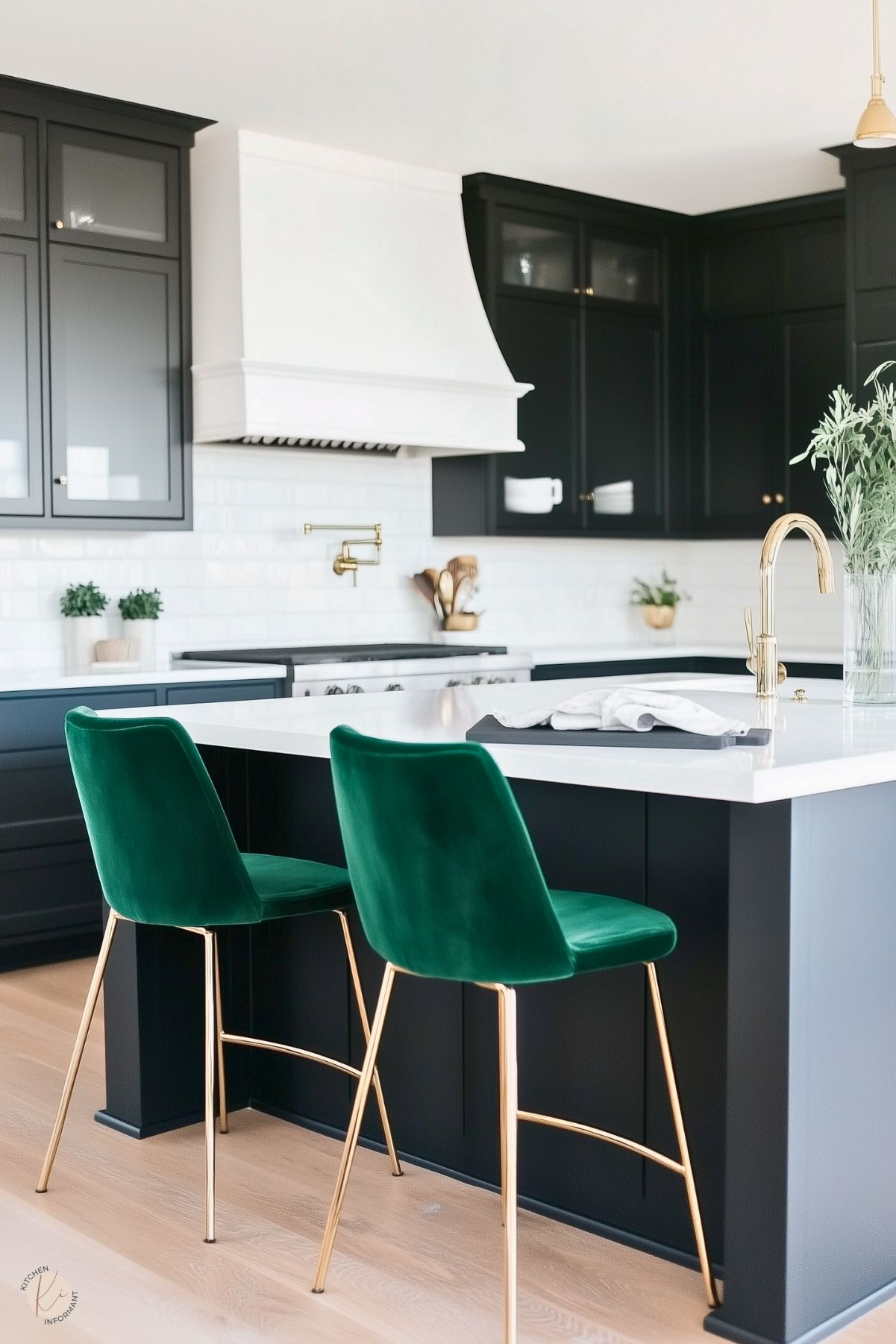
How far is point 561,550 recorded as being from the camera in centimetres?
686

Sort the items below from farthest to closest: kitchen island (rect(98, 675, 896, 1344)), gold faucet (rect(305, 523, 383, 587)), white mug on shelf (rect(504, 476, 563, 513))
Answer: white mug on shelf (rect(504, 476, 563, 513)) → gold faucet (rect(305, 523, 383, 587)) → kitchen island (rect(98, 675, 896, 1344))

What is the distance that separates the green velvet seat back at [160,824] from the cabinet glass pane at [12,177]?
2.64m

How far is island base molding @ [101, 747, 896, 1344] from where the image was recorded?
2279 mm

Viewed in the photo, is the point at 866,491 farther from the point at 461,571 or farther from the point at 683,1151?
the point at 461,571

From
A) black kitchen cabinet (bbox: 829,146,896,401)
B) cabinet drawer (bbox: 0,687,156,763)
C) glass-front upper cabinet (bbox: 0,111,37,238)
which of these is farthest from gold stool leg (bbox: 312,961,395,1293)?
black kitchen cabinet (bbox: 829,146,896,401)

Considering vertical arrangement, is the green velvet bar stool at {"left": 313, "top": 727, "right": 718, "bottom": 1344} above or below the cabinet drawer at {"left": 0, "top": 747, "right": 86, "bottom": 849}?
above

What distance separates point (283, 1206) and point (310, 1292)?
14.1 inches

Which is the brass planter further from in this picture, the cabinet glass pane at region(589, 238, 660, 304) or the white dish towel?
the white dish towel

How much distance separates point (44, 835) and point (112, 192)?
210cm

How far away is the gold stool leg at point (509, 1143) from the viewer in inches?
85.4

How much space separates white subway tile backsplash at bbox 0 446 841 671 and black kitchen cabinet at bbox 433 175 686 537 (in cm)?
31

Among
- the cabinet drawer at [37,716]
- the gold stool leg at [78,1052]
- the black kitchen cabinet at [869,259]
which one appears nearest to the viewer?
the gold stool leg at [78,1052]

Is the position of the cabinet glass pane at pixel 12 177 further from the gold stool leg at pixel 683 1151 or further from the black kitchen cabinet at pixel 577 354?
the gold stool leg at pixel 683 1151

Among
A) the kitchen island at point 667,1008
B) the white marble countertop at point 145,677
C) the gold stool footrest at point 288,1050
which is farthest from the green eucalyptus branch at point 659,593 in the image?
the gold stool footrest at point 288,1050
